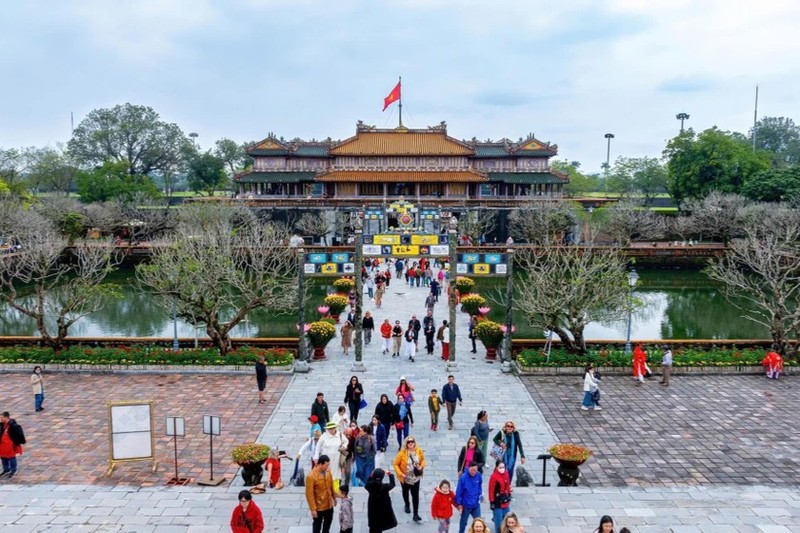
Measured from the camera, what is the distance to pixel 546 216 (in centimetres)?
4831

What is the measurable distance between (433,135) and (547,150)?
38.8 feet

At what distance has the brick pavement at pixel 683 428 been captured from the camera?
1171cm

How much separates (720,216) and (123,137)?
208ft

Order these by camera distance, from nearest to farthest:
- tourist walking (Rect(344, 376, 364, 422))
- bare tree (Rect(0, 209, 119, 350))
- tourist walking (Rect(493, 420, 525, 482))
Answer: tourist walking (Rect(493, 420, 525, 482)) < tourist walking (Rect(344, 376, 364, 422)) < bare tree (Rect(0, 209, 119, 350))

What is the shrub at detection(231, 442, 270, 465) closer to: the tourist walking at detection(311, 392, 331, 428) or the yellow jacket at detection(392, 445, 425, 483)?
the tourist walking at detection(311, 392, 331, 428)

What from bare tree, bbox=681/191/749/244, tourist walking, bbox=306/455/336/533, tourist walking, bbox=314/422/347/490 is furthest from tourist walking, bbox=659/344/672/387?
bare tree, bbox=681/191/749/244

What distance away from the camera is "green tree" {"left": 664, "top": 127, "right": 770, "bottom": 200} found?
182 feet

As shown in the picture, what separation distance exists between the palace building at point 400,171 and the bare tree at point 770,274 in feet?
63.4

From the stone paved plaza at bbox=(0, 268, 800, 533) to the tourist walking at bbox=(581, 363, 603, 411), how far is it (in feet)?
1.58

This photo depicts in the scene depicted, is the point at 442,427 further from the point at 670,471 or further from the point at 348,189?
the point at 348,189

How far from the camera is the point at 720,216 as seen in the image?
4831 cm

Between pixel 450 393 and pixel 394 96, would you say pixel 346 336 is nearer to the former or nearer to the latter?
pixel 450 393

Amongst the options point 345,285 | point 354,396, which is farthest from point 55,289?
point 354,396

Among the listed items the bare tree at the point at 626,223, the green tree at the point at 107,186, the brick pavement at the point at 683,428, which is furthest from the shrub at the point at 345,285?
the green tree at the point at 107,186
